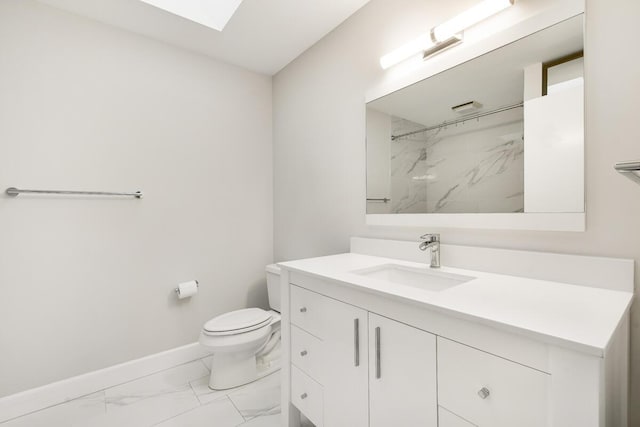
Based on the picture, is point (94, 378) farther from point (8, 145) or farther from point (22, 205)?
point (8, 145)

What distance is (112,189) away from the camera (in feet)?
6.14

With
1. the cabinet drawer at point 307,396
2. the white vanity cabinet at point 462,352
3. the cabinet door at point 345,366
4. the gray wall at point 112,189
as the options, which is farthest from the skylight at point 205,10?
the cabinet drawer at point 307,396

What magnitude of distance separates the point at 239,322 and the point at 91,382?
3.22 ft

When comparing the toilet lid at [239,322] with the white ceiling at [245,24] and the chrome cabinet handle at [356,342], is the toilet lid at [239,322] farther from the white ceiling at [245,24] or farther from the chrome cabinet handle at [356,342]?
the white ceiling at [245,24]

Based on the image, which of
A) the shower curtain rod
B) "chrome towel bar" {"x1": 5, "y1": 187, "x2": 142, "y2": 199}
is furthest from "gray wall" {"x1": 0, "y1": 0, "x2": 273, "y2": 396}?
the shower curtain rod

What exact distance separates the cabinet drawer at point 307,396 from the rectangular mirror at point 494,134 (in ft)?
3.05

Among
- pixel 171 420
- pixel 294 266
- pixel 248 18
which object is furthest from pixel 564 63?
pixel 171 420

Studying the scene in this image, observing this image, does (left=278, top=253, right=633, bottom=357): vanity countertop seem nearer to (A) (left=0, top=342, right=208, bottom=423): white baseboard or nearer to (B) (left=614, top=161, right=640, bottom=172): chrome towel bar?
(B) (left=614, top=161, right=640, bottom=172): chrome towel bar

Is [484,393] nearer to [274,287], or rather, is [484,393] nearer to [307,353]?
[307,353]

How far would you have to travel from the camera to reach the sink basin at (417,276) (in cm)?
119

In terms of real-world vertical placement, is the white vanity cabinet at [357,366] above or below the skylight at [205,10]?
below

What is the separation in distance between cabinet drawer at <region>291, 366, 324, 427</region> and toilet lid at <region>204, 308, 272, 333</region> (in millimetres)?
508

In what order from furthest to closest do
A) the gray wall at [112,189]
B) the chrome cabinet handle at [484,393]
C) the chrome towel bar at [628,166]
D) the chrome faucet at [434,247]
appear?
the gray wall at [112,189] → the chrome faucet at [434,247] → the chrome cabinet handle at [484,393] → the chrome towel bar at [628,166]

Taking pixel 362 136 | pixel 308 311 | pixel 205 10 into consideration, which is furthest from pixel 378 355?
pixel 205 10
